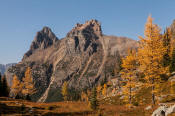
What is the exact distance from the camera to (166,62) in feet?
230

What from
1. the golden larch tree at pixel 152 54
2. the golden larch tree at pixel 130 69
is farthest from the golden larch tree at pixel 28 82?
the golden larch tree at pixel 152 54

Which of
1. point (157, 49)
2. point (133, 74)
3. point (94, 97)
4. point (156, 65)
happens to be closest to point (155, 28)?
point (157, 49)

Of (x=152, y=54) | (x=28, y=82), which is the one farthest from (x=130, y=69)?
(x=28, y=82)

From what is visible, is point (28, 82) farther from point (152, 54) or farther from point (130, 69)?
point (152, 54)

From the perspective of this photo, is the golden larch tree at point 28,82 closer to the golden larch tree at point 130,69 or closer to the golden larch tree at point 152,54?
the golden larch tree at point 130,69

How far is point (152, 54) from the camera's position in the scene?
21484mm

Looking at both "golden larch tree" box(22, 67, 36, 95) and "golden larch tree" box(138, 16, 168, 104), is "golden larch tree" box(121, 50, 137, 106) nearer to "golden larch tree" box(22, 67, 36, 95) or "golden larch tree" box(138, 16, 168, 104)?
"golden larch tree" box(138, 16, 168, 104)

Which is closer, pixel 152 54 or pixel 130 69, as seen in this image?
pixel 152 54

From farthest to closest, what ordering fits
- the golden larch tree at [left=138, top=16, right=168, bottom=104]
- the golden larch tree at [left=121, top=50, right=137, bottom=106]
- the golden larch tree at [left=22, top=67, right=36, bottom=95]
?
the golden larch tree at [left=22, top=67, right=36, bottom=95]
the golden larch tree at [left=121, top=50, right=137, bottom=106]
the golden larch tree at [left=138, top=16, right=168, bottom=104]

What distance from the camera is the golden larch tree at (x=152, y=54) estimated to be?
21453mm

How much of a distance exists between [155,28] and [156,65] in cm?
556

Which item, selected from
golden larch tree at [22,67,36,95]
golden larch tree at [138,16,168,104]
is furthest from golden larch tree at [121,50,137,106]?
golden larch tree at [22,67,36,95]

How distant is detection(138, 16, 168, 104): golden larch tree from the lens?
2145cm

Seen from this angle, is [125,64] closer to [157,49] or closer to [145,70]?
[145,70]
